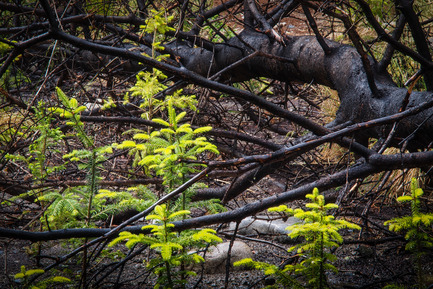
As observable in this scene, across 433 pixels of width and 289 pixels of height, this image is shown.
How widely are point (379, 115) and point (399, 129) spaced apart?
0.15m

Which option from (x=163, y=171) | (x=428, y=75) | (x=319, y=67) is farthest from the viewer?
(x=319, y=67)

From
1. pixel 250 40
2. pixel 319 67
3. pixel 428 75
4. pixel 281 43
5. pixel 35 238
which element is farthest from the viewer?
pixel 250 40

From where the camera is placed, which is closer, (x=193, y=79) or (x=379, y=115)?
(x=193, y=79)

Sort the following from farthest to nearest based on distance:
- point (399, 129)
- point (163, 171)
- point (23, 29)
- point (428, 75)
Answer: point (23, 29) < point (399, 129) < point (428, 75) < point (163, 171)

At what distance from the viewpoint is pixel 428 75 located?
2277 mm

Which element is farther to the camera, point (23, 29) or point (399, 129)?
point (23, 29)

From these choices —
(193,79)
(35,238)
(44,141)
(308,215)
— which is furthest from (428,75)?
(44,141)

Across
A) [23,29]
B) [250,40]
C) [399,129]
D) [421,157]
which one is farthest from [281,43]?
[23,29]

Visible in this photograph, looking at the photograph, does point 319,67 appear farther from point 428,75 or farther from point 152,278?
point 152,278

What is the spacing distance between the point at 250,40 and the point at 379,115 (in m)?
1.57

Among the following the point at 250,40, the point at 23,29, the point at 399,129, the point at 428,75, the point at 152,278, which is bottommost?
the point at 152,278

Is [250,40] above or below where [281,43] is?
above

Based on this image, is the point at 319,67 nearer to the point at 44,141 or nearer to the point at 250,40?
the point at 250,40

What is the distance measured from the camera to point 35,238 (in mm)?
1437
